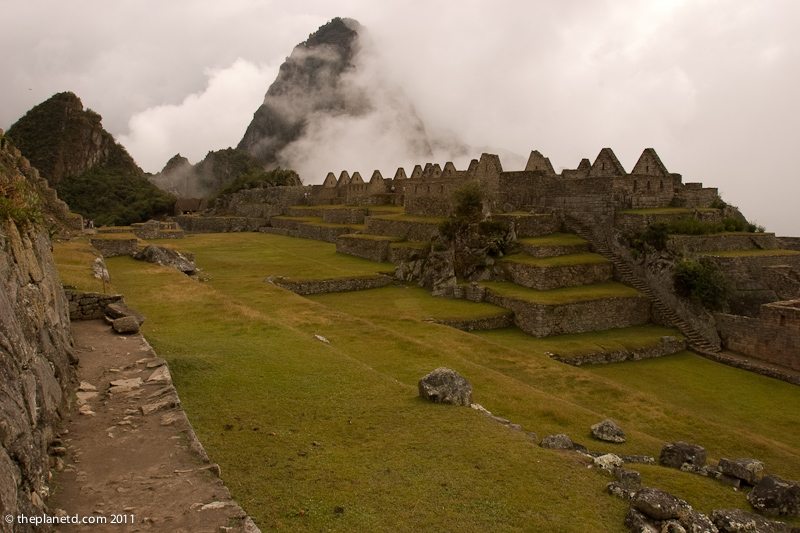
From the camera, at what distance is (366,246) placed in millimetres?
34531

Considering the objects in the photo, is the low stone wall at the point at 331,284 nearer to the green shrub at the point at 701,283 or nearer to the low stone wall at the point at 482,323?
the low stone wall at the point at 482,323

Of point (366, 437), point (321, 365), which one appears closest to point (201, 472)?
point (366, 437)

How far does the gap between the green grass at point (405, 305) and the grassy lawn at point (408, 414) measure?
1.27ft

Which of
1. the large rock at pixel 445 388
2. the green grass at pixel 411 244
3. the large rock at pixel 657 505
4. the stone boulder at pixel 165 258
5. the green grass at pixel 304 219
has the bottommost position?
the large rock at pixel 657 505

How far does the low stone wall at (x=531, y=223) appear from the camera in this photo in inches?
1105

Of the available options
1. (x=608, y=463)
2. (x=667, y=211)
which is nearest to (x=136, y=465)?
(x=608, y=463)

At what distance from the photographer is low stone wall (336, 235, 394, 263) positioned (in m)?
33.1

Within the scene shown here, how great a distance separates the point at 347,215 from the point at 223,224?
15.7 metres

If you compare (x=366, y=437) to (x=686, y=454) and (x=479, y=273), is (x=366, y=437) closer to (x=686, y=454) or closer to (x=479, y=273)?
(x=686, y=454)

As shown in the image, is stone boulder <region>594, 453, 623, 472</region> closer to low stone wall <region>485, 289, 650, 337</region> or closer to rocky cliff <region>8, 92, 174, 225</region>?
low stone wall <region>485, 289, 650, 337</region>

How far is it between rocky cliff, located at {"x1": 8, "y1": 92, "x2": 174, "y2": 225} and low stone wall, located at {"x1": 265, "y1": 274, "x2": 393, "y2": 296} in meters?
48.2

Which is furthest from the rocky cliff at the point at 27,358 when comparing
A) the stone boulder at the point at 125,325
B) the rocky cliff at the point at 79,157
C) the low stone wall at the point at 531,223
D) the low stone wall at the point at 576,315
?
the rocky cliff at the point at 79,157

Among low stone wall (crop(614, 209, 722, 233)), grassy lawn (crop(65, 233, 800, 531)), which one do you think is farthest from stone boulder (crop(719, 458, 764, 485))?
low stone wall (crop(614, 209, 722, 233))

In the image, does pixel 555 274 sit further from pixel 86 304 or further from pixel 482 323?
pixel 86 304
